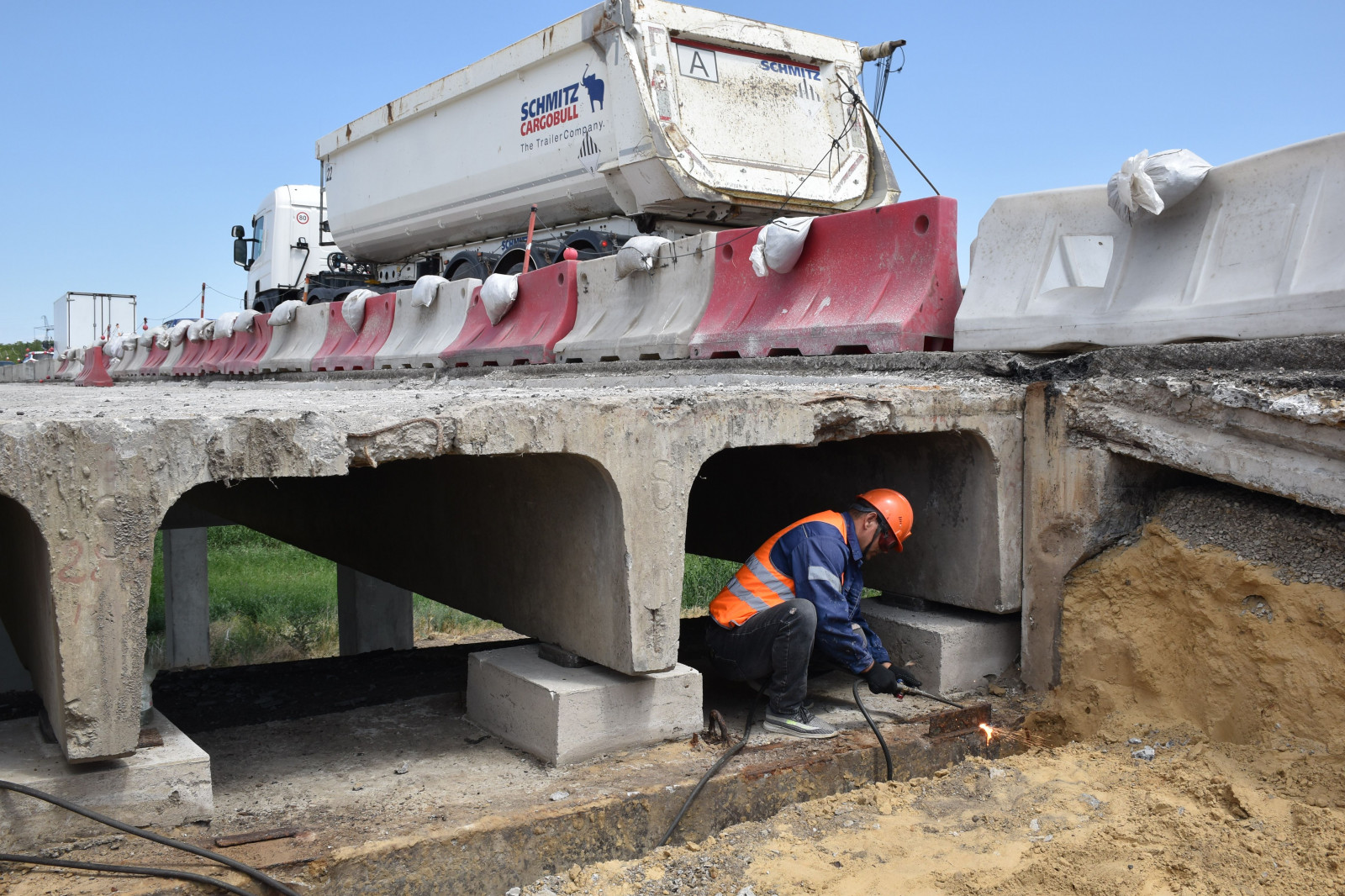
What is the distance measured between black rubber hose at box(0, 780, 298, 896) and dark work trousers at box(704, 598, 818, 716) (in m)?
2.05

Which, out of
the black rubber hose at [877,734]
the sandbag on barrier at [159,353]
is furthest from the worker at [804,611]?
the sandbag on barrier at [159,353]

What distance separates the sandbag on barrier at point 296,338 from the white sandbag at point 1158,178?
9.59 meters

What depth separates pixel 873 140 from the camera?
12.3 metres

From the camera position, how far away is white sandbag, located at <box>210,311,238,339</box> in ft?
49.9

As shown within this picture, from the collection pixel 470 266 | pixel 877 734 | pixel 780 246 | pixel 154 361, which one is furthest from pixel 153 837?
pixel 154 361

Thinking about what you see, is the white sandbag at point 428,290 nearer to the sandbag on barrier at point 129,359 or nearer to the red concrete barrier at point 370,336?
the red concrete barrier at point 370,336

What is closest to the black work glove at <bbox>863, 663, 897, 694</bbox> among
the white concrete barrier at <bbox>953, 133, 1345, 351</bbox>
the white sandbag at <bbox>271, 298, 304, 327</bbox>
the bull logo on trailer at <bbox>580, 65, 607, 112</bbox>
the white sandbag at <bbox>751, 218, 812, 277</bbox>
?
the white concrete barrier at <bbox>953, 133, 1345, 351</bbox>

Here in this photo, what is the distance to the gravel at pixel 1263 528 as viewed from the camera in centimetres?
380

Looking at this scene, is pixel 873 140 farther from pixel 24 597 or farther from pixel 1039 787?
pixel 24 597

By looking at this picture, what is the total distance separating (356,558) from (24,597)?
3.06 metres

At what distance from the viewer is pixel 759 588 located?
15.1 feet

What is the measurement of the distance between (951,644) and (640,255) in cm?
386

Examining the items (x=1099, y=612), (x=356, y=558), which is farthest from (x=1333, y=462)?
(x=356, y=558)

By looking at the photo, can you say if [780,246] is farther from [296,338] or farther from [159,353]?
[159,353]
